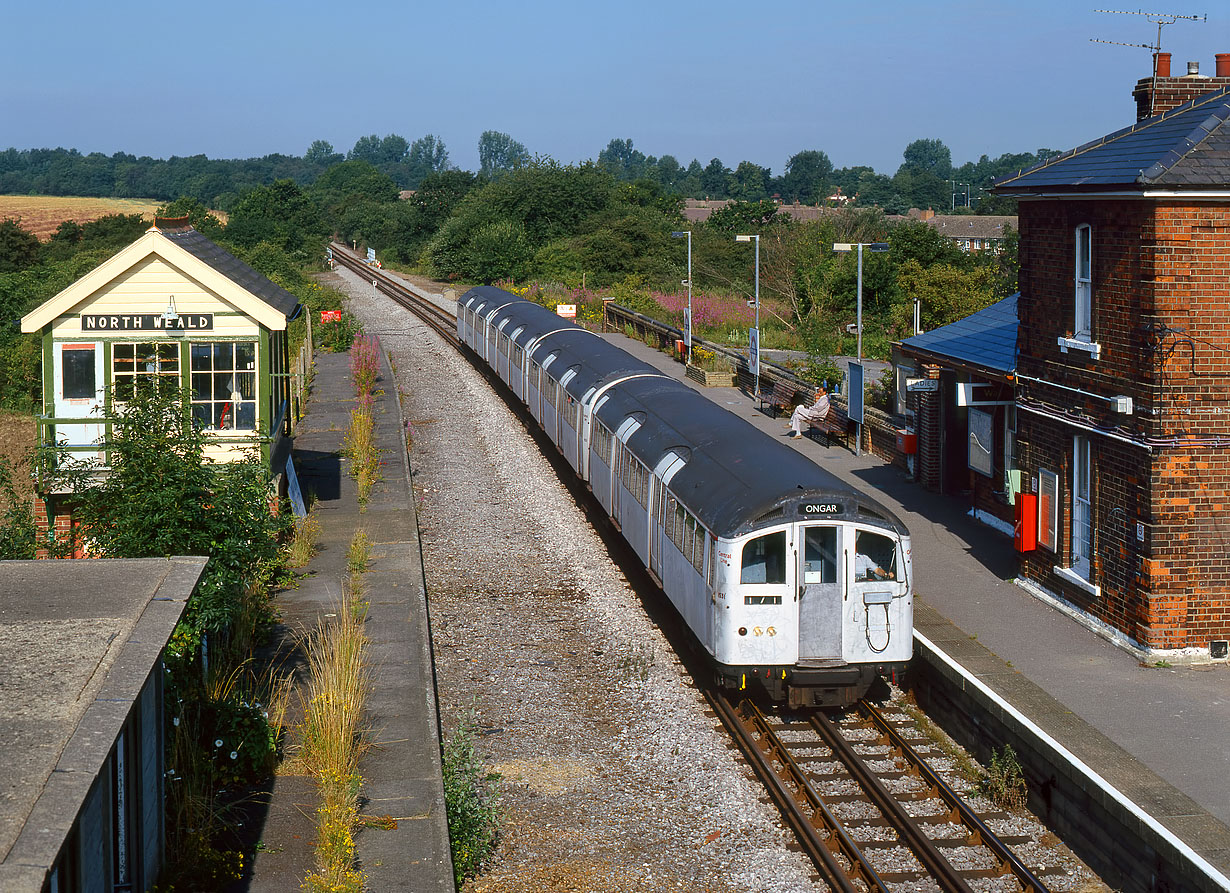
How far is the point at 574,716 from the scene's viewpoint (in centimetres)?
1289

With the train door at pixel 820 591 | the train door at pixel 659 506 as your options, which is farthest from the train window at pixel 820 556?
the train door at pixel 659 506

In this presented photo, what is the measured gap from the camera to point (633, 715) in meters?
12.9

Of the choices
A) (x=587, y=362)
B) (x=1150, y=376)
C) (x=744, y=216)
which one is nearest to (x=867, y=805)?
(x=1150, y=376)

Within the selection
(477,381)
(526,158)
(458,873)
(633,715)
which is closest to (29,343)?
(477,381)

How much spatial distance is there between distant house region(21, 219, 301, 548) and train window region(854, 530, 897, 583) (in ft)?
26.1

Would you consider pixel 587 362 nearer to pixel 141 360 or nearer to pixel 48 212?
pixel 141 360

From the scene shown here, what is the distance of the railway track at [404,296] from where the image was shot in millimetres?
47594

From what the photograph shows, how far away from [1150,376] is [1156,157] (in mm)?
2257

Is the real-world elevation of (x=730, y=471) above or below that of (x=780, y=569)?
above

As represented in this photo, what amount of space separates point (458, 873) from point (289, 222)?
2727 inches

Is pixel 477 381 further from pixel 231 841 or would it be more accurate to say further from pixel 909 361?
pixel 231 841

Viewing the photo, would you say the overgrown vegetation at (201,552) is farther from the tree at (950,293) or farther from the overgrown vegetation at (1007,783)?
the tree at (950,293)

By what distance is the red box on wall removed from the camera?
50.8 feet

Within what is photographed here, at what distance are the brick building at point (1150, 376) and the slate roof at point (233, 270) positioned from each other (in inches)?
393
